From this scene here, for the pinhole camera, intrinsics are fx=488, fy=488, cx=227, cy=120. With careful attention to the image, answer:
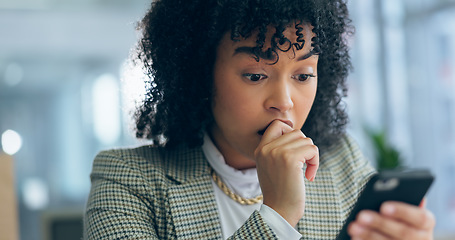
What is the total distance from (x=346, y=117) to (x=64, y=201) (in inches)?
152

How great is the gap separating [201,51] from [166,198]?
0.36 meters

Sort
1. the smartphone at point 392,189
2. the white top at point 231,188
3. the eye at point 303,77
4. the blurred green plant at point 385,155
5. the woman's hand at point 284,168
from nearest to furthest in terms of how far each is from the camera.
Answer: the smartphone at point 392,189
the woman's hand at point 284,168
the eye at point 303,77
the white top at point 231,188
the blurred green plant at point 385,155

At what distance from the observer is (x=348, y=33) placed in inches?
53.3

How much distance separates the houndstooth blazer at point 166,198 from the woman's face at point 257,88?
17 centimetres

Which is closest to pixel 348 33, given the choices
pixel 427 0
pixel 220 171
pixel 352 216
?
pixel 220 171

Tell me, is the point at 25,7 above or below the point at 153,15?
above

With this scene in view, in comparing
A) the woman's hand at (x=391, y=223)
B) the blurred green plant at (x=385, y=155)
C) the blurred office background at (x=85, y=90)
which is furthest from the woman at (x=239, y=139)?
the blurred office background at (x=85, y=90)

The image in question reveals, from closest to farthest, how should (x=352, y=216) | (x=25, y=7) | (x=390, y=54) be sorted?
(x=352, y=216) → (x=25, y=7) → (x=390, y=54)

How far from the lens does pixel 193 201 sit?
1189mm

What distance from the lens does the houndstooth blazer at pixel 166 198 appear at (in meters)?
1.12

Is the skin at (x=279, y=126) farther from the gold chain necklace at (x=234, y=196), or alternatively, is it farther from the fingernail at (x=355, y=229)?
the gold chain necklace at (x=234, y=196)

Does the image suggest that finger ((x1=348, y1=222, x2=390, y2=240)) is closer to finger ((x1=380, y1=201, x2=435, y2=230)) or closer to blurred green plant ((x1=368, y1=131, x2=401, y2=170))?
finger ((x1=380, y1=201, x2=435, y2=230))

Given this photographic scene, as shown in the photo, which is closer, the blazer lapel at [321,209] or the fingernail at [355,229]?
the fingernail at [355,229]

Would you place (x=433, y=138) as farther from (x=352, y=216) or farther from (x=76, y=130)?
(x=352, y=216)
